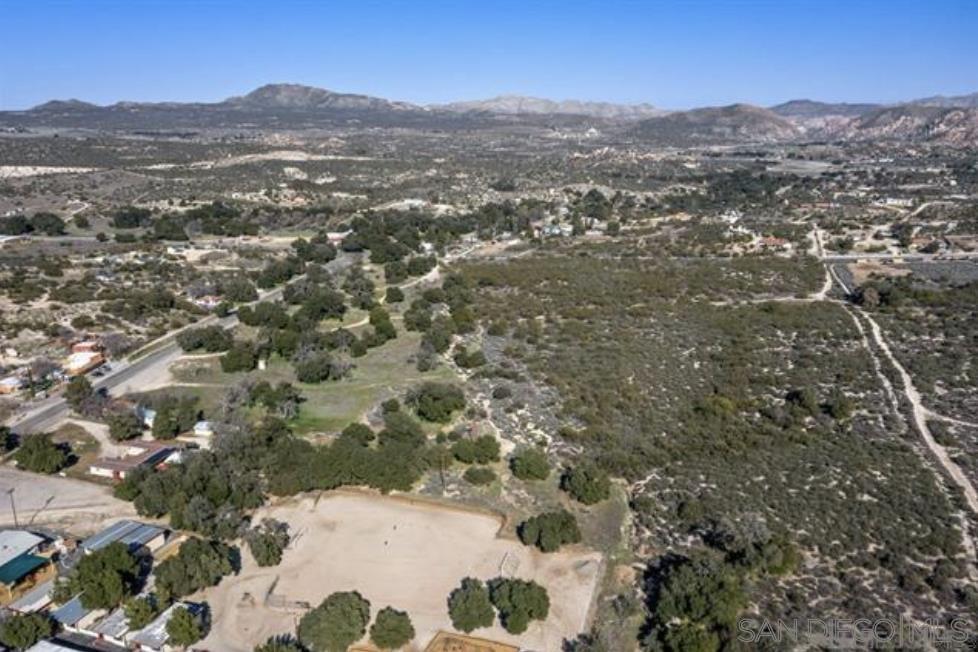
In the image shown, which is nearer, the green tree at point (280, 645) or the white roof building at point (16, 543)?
the green tree at point (280, 645)

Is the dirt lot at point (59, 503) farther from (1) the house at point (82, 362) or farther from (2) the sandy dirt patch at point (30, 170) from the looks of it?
(2) the sandy dirt patch at point (30, 170)

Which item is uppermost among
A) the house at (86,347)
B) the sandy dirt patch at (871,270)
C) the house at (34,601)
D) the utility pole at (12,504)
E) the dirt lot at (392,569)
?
the house at (86,347)

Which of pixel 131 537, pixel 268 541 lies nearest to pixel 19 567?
pixel 131 537

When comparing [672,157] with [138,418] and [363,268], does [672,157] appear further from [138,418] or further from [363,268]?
[138,418]

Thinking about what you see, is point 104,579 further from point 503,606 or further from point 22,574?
point 503,606

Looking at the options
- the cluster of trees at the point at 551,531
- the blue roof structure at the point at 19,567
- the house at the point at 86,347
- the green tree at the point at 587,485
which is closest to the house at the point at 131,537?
the blue roof structure at the point at 19,567

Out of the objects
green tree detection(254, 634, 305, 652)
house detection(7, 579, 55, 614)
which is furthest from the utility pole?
green tree detection(254, 634, 305, 652)

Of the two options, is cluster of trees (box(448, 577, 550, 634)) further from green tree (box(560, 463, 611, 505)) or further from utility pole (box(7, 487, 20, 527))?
utility pole (box(7, 487, 20, 527))
